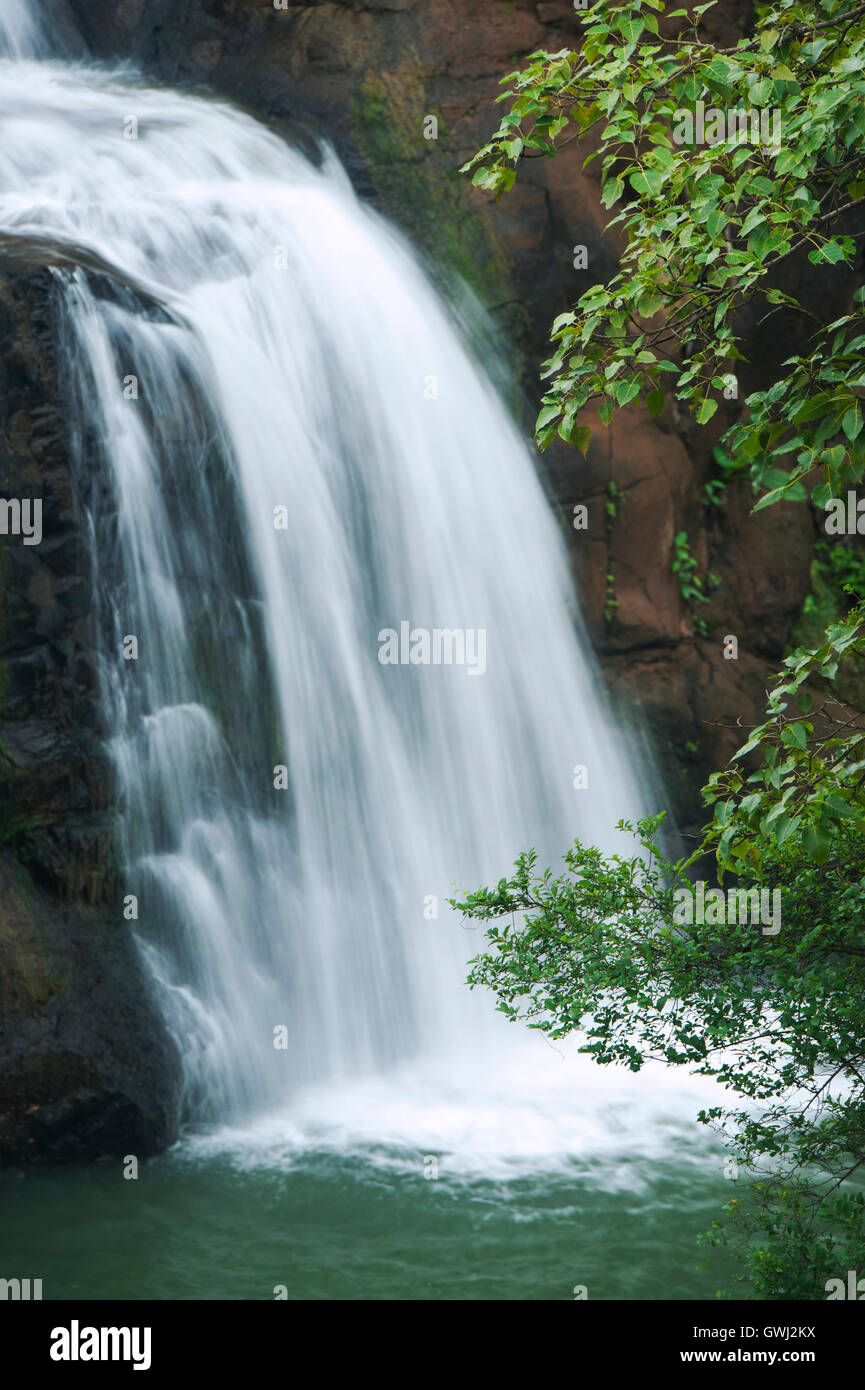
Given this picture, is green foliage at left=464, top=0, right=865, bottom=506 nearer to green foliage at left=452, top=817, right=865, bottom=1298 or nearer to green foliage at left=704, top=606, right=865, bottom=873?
green foliage at left=704, top=606, right=865, bottom=873

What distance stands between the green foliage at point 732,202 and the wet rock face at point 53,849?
3416mm

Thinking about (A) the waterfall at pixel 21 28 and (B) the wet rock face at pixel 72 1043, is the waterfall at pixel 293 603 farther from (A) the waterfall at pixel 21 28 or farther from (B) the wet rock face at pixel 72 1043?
(A) the waterfall at pixel 21 28

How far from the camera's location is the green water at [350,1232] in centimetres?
573

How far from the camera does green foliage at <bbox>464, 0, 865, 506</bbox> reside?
397cm

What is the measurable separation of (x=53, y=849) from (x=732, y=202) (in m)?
4.73

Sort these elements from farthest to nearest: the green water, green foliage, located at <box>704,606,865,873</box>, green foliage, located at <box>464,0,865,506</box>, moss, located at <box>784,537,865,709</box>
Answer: moss, located at <box>784,537,865,709</box>
the green water
green foliage, located at <box>464,0,865,506</box>
green foliage, located at <box>704,606,865,873</box>

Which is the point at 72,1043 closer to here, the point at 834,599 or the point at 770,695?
the point at 770,695

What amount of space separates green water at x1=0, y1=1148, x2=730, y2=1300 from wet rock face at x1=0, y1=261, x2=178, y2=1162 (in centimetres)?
33

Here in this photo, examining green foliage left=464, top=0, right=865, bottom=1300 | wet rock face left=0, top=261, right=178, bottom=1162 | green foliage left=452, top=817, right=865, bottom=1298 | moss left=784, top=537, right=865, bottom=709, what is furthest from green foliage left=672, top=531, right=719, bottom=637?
green foliage left=452, top=817, right=865, bottom=1298

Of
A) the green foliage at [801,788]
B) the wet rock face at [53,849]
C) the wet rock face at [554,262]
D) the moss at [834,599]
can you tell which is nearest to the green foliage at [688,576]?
the wet rock face at [554,262]

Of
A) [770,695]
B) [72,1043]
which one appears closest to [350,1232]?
[72,1043]

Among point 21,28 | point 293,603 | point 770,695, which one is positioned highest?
point 21,28

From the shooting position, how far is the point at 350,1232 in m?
6.22
